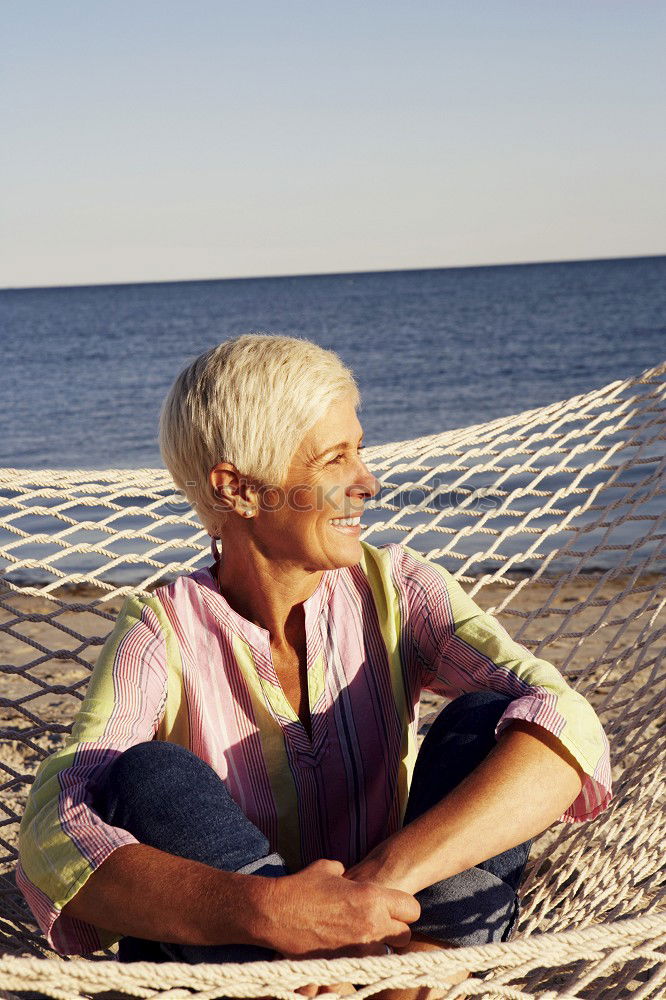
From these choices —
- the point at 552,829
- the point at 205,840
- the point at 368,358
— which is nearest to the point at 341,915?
the point at 205,840

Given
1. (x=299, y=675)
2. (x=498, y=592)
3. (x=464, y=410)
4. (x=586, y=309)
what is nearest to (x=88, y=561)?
(x=498, y=592)

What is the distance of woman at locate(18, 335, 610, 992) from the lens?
1.00m

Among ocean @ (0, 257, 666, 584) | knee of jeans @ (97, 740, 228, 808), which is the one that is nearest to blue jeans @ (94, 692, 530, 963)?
knee of jeans @ (97, 740, 228, 808)

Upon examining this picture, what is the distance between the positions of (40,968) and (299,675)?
535 millimetres

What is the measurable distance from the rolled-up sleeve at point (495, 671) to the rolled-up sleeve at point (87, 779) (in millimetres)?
336

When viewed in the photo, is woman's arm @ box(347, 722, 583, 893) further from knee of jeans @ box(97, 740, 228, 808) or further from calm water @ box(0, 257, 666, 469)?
calm water @ box(0, 257, 666, 469)

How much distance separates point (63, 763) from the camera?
111 centimetres

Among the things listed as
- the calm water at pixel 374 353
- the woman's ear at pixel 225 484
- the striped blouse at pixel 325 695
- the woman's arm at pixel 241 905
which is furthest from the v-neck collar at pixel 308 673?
the calm water at pixel 374 353

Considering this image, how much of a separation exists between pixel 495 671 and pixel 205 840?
0.40m

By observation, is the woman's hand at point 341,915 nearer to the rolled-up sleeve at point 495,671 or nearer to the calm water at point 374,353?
the rolled-up sleeve at point 495,671

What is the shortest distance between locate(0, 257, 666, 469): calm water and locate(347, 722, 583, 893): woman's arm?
127 cm

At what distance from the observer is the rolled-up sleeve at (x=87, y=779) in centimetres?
103

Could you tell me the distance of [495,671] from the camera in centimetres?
125

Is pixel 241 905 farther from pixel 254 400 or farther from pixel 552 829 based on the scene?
pixel 552 829
